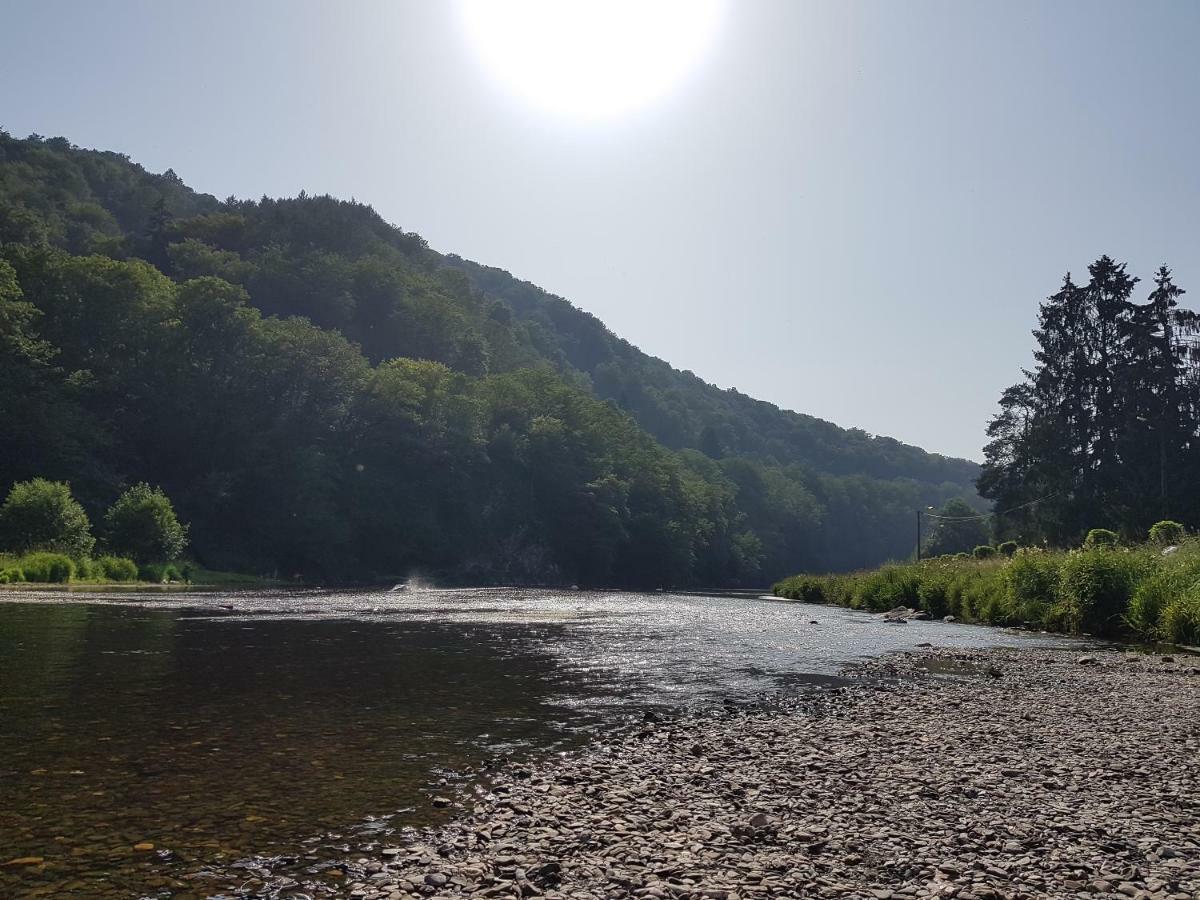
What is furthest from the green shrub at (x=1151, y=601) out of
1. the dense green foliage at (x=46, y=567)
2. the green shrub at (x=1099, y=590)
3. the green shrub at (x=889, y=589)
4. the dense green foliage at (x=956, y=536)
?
the dense green foliage at (x=956, y=536)

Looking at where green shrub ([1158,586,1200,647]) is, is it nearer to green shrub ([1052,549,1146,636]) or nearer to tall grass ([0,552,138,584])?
green shrub ([1052,549,1146,636])

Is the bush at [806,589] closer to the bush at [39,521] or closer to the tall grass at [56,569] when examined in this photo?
the tall grass at [56,569]

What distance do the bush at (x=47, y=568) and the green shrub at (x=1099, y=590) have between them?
5143 centimetres

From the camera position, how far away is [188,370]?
10394 cm

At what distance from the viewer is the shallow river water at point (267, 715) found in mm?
7316

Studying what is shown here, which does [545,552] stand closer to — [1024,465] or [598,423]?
[598,423]

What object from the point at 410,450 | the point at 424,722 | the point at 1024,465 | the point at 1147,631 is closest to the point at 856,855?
the point at 424,722

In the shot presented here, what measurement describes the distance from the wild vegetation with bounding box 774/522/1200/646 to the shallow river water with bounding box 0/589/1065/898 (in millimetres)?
4021

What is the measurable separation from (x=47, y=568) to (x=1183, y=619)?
54.3m

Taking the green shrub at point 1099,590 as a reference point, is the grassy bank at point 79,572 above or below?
below

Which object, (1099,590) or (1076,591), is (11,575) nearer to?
(1076,591)

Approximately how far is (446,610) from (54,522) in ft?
90.2

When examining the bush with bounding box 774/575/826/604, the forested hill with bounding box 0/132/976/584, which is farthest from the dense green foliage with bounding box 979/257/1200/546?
the forested hill with bounding box 0/132/976/584

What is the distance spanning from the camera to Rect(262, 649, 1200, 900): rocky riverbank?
641 cm
